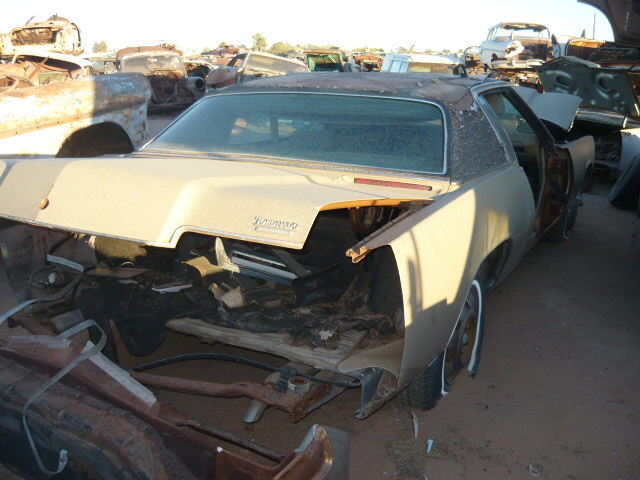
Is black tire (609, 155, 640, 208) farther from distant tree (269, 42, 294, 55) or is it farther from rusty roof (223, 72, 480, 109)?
distant tree (269, 42, 294, 55)

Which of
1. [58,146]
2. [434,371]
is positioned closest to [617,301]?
[434,371]

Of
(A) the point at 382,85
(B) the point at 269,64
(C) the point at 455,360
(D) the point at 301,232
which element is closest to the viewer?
(D) the point at 301,232

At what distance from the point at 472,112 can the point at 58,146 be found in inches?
131

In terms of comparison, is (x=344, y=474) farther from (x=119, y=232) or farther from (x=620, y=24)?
(x=620, y=24)

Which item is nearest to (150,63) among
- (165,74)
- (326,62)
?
(165,74)

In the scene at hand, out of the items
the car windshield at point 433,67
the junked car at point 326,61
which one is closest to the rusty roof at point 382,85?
the car windshield at point 433,67

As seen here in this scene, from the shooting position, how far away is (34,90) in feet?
15.3

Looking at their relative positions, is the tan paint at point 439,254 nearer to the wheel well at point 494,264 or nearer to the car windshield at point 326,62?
the wheel well at point 494,264

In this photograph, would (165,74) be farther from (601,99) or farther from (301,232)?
(301,232)

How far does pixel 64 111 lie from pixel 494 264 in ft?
11.6

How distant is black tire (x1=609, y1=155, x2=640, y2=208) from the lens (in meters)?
5.52

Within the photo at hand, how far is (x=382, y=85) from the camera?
3.30 meters

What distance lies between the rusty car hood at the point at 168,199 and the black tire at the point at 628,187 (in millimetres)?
3729

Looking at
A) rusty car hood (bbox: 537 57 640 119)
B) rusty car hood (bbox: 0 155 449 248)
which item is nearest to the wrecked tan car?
rusty car hood (bbox: 537 57 640 119)
